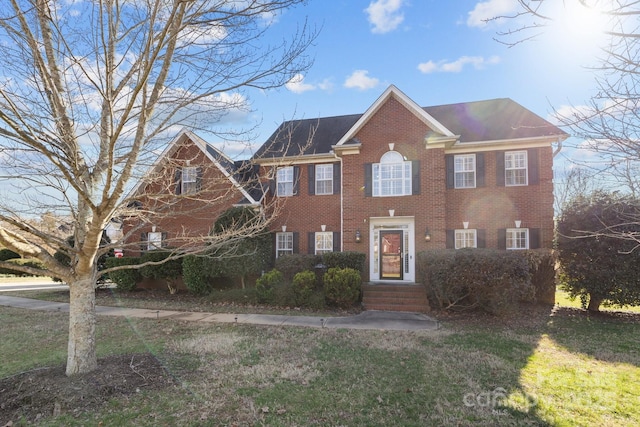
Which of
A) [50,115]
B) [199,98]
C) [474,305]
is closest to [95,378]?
[50,115]

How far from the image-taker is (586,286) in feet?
34.8

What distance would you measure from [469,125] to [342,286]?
8871 mm

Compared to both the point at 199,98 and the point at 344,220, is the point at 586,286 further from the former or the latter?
the point at 199,98

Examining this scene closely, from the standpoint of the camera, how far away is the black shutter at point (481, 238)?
1350 centimetres

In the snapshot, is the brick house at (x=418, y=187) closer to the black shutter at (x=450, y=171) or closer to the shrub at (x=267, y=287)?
the black shutter at (x=450, y=171)

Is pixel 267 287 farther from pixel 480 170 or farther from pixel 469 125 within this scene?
pixel 469 125

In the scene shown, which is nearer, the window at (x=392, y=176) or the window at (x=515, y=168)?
the window at (x=515, y=168)

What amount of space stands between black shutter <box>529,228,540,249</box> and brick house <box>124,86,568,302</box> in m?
0.04

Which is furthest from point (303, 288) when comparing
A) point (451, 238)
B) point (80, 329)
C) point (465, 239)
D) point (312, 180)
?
point (80, 329)

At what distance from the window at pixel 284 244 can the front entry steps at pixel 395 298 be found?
13.7 ft

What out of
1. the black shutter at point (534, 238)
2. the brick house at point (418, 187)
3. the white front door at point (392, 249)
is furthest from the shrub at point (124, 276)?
the black shutter at point (534, 238)

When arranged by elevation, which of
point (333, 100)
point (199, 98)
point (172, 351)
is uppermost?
point (333, 100)

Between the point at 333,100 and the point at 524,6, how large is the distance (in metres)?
3.85

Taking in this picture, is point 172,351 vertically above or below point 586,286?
below
